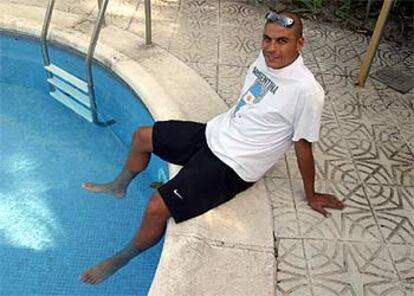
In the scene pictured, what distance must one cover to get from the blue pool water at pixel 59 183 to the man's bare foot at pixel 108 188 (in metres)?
0.11

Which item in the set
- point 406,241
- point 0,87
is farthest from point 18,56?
point 406,241

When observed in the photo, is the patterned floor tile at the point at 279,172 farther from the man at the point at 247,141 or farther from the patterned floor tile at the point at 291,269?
the patterned floor tile at the point at 291,269

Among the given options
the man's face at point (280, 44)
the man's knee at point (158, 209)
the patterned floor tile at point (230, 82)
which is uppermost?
the man's face at point (280, 44)

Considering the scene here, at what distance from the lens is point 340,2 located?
384 centimetres

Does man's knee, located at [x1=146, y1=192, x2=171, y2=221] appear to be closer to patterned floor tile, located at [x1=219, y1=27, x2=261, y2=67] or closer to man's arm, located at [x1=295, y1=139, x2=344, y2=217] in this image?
man's arm, located at [x1=295, y1=139, x2=344, y2=217]

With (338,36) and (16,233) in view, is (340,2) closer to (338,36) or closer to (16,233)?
(338,36)

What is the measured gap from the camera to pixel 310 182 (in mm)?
1989

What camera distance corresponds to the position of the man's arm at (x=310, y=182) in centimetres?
189

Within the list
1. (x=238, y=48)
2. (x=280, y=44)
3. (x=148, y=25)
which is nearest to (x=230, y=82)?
(x=238, y=48)

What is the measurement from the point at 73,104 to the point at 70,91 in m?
0.08

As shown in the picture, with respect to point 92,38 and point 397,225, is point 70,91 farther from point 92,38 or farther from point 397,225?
point 397,225

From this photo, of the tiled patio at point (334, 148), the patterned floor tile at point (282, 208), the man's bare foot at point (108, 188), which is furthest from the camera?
the man's bare foot at point (108, 188)

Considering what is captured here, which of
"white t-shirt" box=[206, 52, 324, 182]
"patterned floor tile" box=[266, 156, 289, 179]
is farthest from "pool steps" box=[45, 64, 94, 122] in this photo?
"patterned floor tile" box=[266, 156, 289, 179]

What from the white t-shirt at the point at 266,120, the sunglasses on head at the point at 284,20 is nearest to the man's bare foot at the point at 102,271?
the white t-shirt at the point at 266,120
